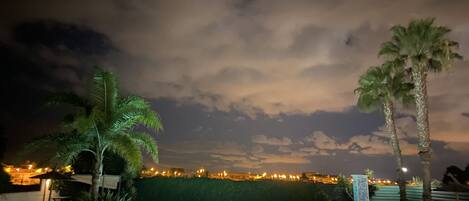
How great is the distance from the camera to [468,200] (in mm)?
23203

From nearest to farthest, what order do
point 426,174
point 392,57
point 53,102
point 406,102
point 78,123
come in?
point 78,123
point 53,102
point 426,174
point 392,57
point 406,102

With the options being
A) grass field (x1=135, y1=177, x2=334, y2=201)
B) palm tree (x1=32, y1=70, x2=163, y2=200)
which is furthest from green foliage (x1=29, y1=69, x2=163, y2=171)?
grass field (x1=135, y1=177, x2=334, y2=201)

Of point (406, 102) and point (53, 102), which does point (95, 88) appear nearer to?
point (53, 102)

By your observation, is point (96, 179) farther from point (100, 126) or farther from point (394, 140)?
point (394, 140)

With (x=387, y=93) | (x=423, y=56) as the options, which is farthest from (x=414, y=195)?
(x=423, y=56)

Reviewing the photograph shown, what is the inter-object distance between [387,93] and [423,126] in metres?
6.27

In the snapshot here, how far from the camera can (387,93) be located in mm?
27016

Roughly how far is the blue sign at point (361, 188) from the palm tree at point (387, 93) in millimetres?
10448

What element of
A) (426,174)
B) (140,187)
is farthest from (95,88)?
(426,174)

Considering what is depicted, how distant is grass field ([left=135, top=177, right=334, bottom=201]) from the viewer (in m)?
27.0

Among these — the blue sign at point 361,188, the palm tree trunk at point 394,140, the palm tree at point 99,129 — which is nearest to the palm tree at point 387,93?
the palm tree trunk at point 394,140

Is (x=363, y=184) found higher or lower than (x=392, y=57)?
lower

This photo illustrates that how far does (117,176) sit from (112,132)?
37.9ft

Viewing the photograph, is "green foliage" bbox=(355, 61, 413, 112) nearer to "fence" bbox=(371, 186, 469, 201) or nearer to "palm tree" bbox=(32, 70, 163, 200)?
"fence" bbox=(371, 186, 469, 201)
